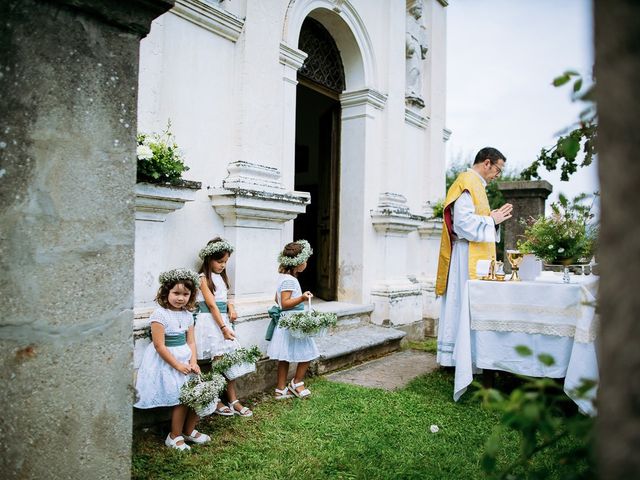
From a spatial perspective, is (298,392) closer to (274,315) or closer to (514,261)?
(274,315)

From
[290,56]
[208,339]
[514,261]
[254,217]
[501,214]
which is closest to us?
[208,339]

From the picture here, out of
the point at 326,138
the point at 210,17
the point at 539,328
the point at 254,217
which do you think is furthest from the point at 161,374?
the point at 326,138

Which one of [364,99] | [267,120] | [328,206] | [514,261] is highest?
[364,99]

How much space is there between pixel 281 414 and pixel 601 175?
3576 millimetres

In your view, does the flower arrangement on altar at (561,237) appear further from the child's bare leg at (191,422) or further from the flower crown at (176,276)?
the child's bare leg at (191,422)

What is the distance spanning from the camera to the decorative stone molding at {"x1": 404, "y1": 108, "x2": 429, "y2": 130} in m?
7.68

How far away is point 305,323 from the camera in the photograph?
13.3 feet

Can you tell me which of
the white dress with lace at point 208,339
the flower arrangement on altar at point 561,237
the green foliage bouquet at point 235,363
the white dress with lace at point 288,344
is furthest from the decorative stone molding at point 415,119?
the green foliage bouquet at point 235,363

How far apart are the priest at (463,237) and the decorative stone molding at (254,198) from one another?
1498 millimetres

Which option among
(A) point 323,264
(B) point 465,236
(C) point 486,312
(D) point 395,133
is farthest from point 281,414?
(D) point 395,133

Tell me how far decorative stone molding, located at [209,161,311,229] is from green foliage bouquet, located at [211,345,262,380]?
1.26 meters

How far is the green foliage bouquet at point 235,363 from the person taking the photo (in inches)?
139

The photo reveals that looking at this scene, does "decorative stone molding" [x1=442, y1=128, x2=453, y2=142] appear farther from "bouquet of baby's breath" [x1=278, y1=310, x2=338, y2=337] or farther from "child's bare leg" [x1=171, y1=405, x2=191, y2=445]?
"child's bare leg" [x1=171, y1=405, x2=191, y2=445]

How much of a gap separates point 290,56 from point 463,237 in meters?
2.63
